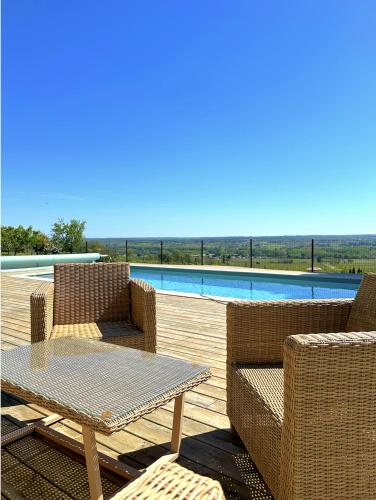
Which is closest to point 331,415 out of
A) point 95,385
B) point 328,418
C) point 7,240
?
point 328,418

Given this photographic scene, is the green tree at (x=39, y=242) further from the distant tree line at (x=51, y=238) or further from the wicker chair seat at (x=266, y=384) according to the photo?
the wicker chair seat at (x=266, y=384)

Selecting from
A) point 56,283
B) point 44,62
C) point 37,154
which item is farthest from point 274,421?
point 37,154

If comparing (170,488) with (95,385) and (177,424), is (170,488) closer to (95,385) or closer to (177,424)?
(95,385)

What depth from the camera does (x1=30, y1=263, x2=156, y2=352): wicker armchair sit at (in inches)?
79.0

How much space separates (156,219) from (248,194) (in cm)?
740

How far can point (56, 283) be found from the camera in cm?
236

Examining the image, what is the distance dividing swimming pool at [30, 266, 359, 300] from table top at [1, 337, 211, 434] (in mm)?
5254

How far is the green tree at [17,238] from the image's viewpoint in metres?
13.4

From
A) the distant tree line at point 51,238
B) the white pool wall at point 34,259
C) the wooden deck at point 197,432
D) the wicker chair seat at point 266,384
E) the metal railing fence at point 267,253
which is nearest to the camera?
the wicker chair seat at point 266,384

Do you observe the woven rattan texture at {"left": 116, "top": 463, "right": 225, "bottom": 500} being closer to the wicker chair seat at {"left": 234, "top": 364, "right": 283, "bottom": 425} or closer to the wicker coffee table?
the wicker coffee table

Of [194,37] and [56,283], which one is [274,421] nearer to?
[56,283]

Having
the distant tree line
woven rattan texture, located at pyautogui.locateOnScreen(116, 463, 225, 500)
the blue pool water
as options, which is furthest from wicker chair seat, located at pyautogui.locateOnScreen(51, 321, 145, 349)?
the distant tree line

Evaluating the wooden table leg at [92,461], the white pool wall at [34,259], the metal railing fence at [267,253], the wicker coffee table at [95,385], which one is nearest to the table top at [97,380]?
the wicker coffee table at [95,385]

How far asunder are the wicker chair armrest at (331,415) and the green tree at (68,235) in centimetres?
1390
